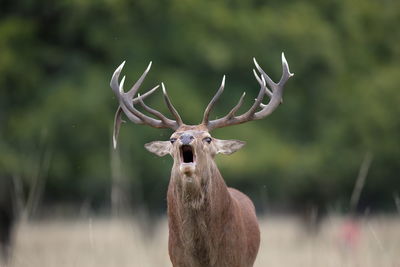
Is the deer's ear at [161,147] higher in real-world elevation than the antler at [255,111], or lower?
lower

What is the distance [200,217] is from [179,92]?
10.5 metres

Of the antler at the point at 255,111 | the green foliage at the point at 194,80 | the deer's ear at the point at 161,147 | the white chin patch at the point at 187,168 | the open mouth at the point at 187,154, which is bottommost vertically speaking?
the white chin patch at the point at 187,168

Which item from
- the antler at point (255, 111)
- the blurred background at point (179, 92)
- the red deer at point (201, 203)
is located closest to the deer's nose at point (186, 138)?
the red deer at point (201, 203)

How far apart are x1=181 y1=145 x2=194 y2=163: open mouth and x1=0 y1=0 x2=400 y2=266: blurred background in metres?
5.49

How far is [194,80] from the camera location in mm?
19328

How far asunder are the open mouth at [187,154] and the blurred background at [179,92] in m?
5.49

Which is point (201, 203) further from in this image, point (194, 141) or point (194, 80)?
point (194, 80)

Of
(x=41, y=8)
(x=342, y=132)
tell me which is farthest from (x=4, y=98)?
(x=342, y=132)

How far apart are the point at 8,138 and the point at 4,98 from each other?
755mm

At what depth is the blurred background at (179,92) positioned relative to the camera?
17297 mm

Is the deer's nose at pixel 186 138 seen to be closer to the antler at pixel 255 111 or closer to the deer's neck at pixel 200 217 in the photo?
the deer's neck at pixel 200 217

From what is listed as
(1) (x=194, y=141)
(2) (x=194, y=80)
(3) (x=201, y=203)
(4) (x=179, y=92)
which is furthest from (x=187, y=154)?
(2) (x=194, y=80)

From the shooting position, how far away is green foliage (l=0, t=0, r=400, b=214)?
17.5 m

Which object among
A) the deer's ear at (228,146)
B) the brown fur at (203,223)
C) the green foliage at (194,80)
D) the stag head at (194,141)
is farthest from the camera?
the green foliage at (194,80)
